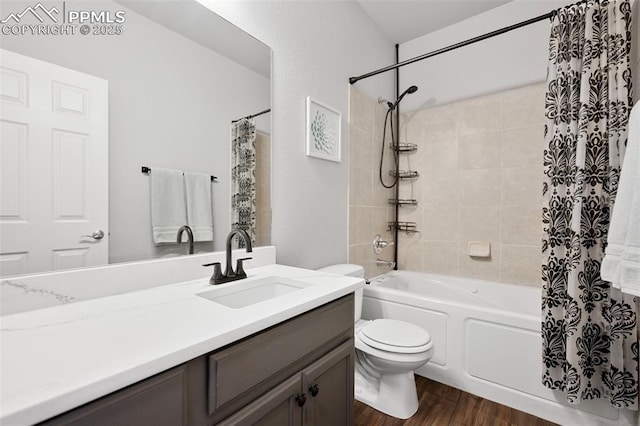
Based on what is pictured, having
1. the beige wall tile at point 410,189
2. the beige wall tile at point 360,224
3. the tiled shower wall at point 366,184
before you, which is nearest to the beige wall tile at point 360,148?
the tiled shower wall at point 366,184

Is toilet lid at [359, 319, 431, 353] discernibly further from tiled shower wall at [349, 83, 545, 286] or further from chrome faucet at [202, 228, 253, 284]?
chrome faucet at [202, 228, 253, 284]

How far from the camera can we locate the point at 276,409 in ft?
2.87

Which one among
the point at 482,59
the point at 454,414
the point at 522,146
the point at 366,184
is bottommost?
the point at 454,414

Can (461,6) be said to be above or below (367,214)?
above

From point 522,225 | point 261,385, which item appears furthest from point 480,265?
point 261,385

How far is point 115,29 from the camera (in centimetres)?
104

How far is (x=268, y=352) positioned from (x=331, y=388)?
43 centimetres

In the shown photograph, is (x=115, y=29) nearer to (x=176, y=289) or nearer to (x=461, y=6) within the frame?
(x=176, y=289)

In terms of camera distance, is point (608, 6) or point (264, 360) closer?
point (264, 360)

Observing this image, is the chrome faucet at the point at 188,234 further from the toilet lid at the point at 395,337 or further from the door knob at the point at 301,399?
the toilet lid at the point at 395,337

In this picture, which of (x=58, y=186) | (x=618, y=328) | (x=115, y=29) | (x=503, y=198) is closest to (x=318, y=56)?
(x=115, y=29)

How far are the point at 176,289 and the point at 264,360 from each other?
0.49 metres

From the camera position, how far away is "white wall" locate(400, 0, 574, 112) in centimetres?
231

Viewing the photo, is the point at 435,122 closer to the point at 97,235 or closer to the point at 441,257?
the point at 441,257
